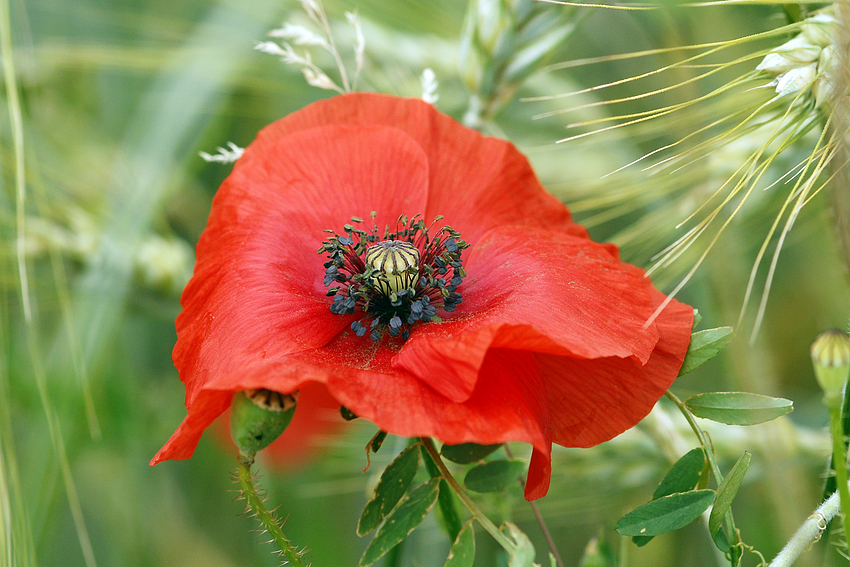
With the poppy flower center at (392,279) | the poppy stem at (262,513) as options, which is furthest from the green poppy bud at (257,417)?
the poppy flower center at (392,279)

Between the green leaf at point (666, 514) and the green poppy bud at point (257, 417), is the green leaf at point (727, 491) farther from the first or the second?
the green poppy bud at point (257, 417)

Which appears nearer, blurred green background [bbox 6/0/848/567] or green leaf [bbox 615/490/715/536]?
green leaf [bbox 615/490/715/536]

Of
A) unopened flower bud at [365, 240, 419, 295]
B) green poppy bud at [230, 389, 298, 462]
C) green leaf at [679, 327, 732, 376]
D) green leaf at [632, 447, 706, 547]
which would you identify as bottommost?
green leaf at [632, 447, 706, 547]

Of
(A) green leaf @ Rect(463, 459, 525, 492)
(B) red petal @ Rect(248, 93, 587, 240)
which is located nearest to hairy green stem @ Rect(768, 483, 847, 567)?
(A) green leaf @ Rect(463, 459, 525, 492)

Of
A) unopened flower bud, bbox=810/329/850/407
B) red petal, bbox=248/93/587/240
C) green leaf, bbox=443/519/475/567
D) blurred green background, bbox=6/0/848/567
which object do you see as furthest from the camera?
blurred green background, bbox=6/0/848/567

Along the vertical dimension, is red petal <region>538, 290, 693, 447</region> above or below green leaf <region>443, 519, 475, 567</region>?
above

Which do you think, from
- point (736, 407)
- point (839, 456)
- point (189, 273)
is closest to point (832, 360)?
point (839, 456)

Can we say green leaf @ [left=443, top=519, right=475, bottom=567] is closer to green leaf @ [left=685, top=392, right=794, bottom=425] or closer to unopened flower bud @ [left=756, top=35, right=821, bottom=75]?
green leaf @ [left=685, top=392, right=794, bottom=425]
